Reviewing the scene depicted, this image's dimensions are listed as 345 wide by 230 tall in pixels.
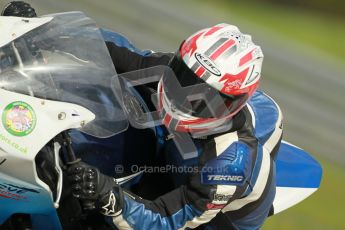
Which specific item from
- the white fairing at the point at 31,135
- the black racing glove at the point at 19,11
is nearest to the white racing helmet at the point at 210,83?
the white fairing at the point at 31,135

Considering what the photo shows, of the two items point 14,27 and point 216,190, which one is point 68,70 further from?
point 216,190

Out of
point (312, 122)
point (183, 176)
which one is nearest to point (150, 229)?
point (183, 176)

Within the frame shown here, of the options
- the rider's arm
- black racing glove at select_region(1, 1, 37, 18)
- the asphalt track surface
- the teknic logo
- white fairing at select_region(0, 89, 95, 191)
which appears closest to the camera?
white fairing at select_region(0, 89, 95, 191)

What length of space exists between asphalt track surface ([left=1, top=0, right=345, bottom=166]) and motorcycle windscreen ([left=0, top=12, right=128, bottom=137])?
2.32 m

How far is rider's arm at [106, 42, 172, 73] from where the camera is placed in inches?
123

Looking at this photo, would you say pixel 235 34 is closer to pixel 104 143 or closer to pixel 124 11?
pixel 104 143

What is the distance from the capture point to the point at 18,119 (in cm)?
209

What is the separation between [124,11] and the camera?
516 cm

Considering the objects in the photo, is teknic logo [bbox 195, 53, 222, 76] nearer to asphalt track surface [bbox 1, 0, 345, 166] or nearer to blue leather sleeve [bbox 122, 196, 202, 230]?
blue leather sleeve [bbox 122, 196, 202, 230]

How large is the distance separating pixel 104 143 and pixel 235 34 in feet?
2.09

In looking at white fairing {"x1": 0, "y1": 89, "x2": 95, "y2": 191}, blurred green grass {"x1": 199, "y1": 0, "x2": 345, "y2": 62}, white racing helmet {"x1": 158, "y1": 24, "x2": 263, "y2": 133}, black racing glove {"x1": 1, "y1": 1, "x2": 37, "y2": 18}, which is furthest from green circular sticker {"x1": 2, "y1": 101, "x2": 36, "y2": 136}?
blurred green grass {"x1": 199, "y1": 0, "x2": 345, "y2": 62}

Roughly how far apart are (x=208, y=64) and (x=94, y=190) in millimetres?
636

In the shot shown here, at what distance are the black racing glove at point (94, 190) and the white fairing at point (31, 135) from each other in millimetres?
109

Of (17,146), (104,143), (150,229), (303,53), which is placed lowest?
(303,53)
